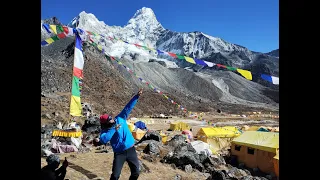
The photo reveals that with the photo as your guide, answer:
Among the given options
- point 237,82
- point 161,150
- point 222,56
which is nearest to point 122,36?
point 222,56

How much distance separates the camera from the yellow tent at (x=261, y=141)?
35.2 ft

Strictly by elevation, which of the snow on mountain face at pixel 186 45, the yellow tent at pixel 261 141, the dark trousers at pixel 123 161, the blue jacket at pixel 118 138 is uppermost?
the snow on mountain face at pixel 186 45

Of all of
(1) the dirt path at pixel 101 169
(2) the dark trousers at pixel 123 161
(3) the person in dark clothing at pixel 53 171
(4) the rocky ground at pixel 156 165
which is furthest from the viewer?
(4) the rocky ground at pixel 156 165

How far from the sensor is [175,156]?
9125 millimetres

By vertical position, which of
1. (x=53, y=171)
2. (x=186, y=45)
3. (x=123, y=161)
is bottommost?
(x=53, y=171)

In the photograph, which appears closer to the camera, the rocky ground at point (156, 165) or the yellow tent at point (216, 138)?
the rocky ground at point (156, 165)

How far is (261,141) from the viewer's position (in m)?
11.5

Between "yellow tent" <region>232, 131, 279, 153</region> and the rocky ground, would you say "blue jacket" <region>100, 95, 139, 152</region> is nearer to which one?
the rocky ground

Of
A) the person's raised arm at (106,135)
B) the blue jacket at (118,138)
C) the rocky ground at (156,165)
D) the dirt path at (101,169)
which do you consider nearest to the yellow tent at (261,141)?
the rocky ground at (156,165)

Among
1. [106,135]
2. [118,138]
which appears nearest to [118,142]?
[118,138]

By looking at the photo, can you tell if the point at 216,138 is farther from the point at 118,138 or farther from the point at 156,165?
the point at 118,138

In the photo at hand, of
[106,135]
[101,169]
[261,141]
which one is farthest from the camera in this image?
[261,141]

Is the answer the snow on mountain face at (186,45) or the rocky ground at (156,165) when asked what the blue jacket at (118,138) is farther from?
the snow on mountain face at (186,45)
